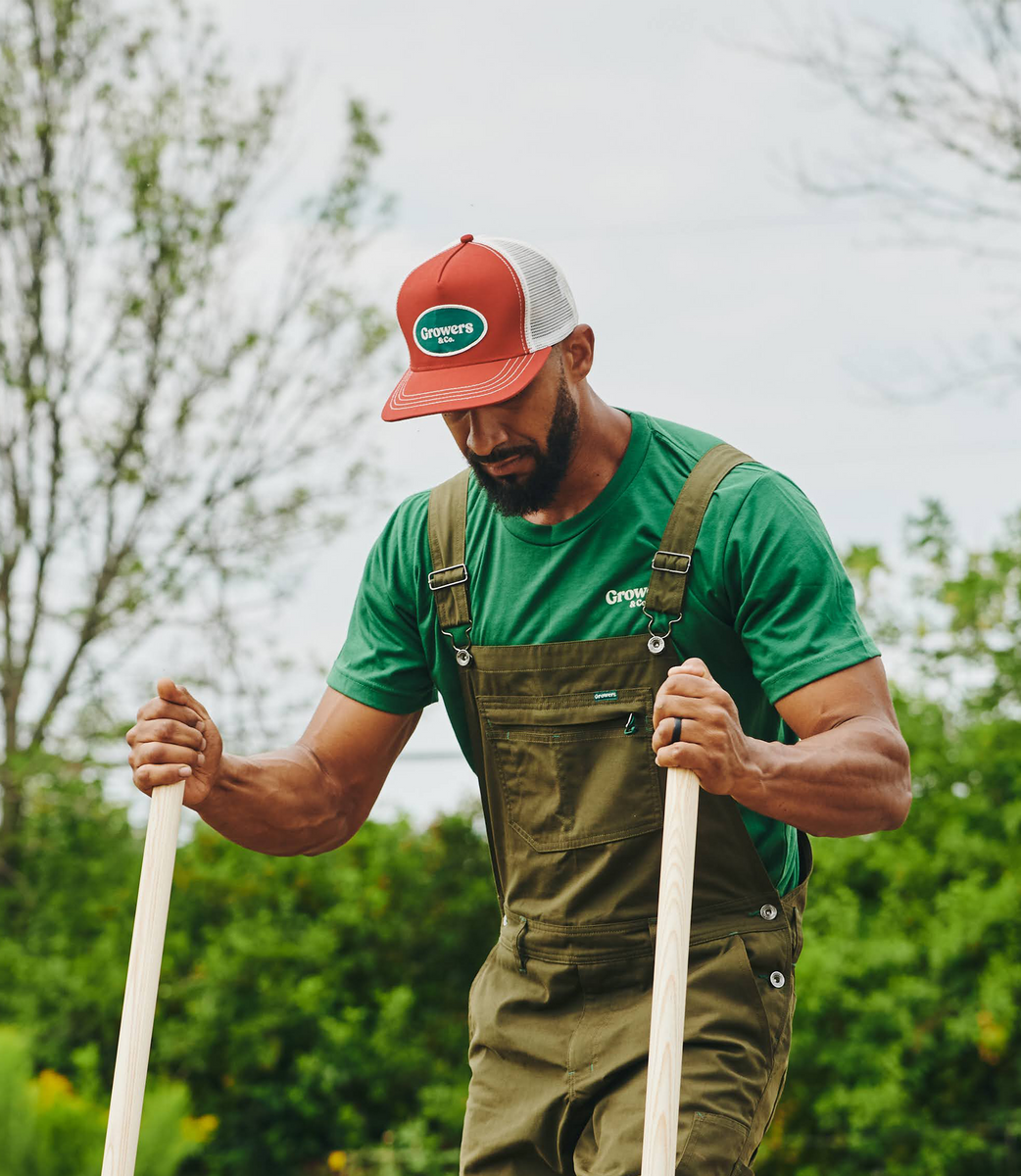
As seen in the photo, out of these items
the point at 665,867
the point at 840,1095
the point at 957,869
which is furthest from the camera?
the point at 957,869

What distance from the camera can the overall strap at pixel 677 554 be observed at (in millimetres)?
2535

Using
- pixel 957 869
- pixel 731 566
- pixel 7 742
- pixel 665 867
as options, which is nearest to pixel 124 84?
pixel 7 742

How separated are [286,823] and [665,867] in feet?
3.22

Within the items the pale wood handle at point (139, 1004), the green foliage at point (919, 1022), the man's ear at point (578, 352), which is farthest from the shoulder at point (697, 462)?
the green foliage at point (919, 1022)

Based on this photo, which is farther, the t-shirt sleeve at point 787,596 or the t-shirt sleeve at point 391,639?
the t-shirt sleeve at point 391,639

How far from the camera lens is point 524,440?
8.62ft

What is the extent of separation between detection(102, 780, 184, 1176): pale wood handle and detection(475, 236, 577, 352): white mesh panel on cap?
108 cm

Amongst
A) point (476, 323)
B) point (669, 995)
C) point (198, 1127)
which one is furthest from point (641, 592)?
point (198, 1127)

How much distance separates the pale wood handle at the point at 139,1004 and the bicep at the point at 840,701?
3.38 feet

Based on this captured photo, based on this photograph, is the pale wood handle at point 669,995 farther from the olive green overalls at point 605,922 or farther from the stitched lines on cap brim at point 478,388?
the stitched lines on cap brim at point 478,388

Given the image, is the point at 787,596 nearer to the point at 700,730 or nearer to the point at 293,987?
the point at 700,730

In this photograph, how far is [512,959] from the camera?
8.91 feet

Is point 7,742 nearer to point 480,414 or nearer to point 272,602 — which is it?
point 272,602

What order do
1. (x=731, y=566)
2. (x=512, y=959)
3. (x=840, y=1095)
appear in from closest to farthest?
(x=731, y=566) < (x=512, y=959) < (x=840, y=1095)
